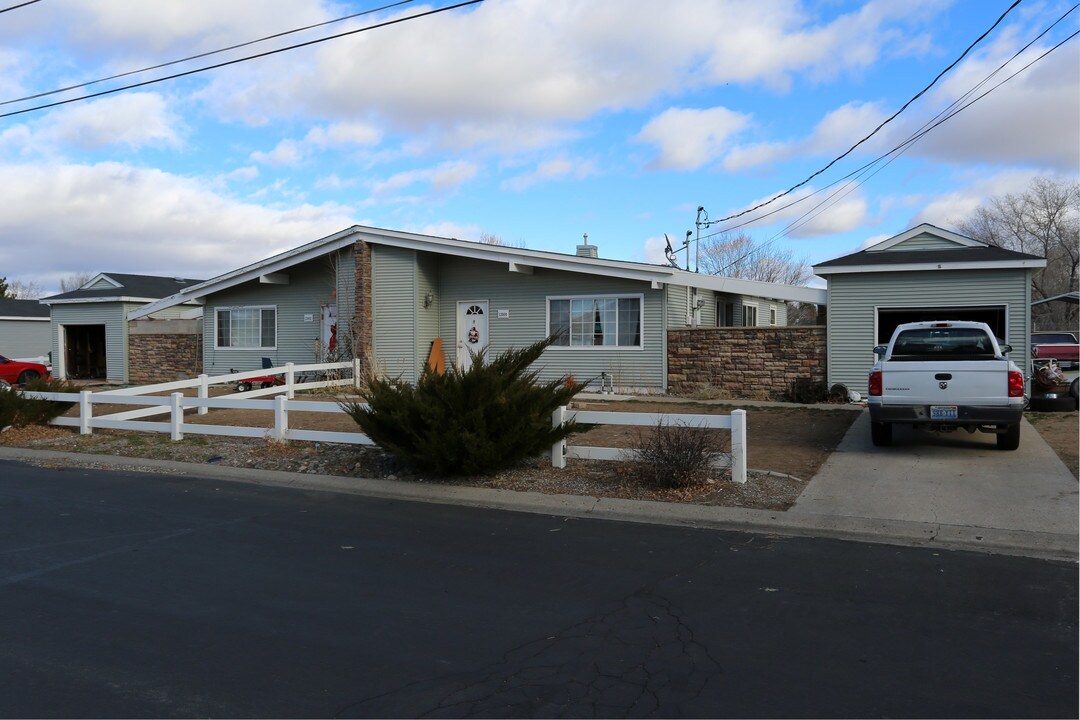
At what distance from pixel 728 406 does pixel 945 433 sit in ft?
15.4

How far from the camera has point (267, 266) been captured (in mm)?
23766

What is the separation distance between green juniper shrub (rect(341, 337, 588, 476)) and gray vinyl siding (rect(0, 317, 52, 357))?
121ft

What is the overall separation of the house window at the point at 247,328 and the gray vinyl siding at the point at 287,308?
0.13 meters

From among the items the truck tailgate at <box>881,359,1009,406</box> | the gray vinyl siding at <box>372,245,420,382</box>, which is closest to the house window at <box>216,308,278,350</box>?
the gray vinyl siding at <box>372,245,420,382</box>

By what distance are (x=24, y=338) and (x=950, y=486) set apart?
4331 centimetres

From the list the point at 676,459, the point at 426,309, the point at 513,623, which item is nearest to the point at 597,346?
the point at 426,309

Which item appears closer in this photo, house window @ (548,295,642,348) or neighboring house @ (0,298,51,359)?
house window @ (548,295,642,348)

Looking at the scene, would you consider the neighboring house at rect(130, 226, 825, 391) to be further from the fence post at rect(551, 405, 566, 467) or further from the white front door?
the fence post at rect(551, 405, 566, 467)

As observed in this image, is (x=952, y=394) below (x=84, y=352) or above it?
below

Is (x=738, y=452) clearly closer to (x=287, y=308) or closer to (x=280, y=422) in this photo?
(x=280, y=422)

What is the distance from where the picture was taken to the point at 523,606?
5.92 metres

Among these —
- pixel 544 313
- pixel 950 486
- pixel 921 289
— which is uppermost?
pixel 921 289

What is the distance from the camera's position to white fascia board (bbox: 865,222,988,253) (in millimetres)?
19531

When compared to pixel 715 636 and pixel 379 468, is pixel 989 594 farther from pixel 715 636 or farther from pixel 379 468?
pixel 379 468
